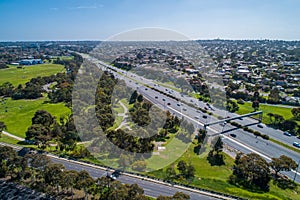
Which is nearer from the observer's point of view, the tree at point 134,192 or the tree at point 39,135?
the tree at point 134,192

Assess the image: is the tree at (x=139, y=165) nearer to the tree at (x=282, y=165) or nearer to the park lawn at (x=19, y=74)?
the tree at (x=282, y=165)

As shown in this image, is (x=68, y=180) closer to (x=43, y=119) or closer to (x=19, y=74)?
(x=43, y=119)

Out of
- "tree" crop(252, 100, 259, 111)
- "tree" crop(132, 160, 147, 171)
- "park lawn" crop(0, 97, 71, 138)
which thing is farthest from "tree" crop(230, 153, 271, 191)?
"park lawn" crop(0, 97, 71, 138)

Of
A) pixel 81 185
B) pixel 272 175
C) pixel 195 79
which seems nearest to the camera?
pixel 81 185

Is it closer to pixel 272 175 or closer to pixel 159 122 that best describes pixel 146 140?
pixel 159 122

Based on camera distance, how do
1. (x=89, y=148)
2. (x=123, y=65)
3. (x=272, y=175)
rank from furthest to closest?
(x=123, y=65)
(x=89, y=148)
(x=272, y=175)

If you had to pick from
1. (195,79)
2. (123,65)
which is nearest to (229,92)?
(195,79)

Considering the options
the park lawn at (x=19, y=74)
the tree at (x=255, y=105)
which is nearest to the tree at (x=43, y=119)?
the tree at (x=255, y=105)
